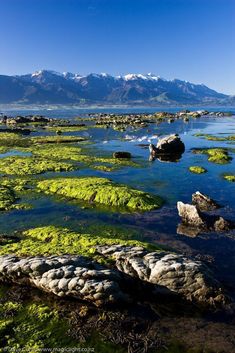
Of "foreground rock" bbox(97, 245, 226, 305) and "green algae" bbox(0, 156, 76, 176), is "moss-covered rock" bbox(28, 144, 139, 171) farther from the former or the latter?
"foreground rock" bbox(97, 245, 226, 305)

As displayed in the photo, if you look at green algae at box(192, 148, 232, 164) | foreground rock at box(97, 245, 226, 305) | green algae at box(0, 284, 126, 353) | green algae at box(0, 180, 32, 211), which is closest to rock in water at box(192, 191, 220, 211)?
foreground rock at box(97, 245, 226, 305)

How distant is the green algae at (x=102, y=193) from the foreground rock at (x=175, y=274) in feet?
42.1

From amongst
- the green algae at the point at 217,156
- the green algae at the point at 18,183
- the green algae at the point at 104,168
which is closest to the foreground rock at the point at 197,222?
the green algae at the point at 18,183

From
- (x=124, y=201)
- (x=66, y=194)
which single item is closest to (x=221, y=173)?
(x=124, y=201)

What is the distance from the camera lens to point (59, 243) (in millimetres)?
25172

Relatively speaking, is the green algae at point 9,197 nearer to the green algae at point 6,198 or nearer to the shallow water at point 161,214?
the green algae at point 6,198

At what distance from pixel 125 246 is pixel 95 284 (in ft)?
17.4

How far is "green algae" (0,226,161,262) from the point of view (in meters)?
23.4

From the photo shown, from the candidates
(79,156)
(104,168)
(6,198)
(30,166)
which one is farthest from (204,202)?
(79,156)

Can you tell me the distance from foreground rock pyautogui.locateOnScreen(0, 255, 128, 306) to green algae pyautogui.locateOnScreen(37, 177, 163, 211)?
13990 mm

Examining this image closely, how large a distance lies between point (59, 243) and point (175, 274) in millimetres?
9338

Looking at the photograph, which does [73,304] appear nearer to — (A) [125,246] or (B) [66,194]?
(A) [125,246]

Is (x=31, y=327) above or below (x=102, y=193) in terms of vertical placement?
below

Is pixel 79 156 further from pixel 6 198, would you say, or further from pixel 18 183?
pixel 6 198
